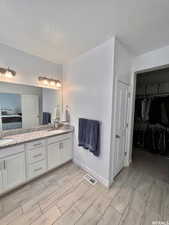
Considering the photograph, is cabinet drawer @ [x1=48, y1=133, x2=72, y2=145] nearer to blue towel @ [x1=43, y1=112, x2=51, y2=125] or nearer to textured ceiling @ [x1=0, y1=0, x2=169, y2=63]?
blue towel @ [x1=43, y1=112, x2=51, y2=125]

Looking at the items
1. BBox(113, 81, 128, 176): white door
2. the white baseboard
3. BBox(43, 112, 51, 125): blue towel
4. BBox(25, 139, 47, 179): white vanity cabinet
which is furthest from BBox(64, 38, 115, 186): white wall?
BBox(25, 139, 47, 179): white vanity cabinet

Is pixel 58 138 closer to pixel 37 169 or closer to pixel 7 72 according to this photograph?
pixel 37 169

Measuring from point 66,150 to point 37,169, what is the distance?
749mm

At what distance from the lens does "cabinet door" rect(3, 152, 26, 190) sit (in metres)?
1.75

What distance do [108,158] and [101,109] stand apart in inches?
35.6

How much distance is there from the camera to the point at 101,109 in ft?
6.84

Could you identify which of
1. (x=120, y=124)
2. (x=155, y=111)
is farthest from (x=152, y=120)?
(x=120, y=124)

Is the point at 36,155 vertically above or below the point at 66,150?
above

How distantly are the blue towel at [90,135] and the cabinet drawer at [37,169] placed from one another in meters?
0.88

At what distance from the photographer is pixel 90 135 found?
2.21m

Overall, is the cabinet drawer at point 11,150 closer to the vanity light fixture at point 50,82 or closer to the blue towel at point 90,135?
the blue towel at point 90,135


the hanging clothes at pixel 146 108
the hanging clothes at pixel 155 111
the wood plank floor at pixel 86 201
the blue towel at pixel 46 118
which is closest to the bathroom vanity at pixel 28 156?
the wood plank floor at pixel 86 201

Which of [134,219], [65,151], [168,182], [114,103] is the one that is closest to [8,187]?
[65,151]

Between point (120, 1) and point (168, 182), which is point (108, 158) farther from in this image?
point (120, 1)
